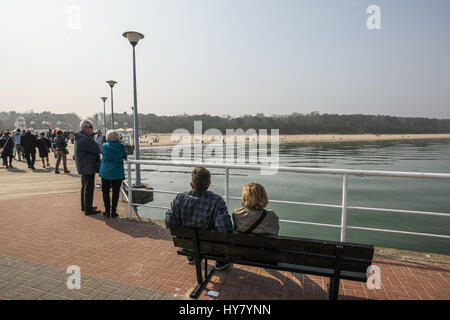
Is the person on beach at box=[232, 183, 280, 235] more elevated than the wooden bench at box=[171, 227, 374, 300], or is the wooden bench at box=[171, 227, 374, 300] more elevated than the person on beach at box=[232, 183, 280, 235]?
the person on beach at box=[232, 183, 280, 235]

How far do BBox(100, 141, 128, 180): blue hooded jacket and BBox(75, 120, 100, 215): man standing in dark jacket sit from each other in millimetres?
383

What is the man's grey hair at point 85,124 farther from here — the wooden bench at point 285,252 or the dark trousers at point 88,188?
the wooden bench at point 285,252

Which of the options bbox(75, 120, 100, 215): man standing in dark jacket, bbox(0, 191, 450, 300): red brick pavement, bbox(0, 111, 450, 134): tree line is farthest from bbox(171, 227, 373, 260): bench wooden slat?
bbox(0, 111, 450, 134): tree line

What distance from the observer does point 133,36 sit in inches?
321

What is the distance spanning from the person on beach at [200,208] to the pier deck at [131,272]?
76cm

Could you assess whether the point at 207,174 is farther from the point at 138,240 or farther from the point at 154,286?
the point at 138,240

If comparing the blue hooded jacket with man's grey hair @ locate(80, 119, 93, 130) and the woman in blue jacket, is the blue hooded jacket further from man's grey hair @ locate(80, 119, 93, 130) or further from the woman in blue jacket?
man's grey hair @ locate(80, 119, 93, 130)

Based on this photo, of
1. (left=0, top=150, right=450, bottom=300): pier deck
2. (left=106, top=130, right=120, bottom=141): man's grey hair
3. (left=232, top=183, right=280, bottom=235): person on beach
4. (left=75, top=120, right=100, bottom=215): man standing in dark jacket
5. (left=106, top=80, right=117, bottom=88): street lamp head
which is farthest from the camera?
(left=106, top=80, right=117, bottom=88): street lamp head

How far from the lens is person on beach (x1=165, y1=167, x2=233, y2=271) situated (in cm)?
275

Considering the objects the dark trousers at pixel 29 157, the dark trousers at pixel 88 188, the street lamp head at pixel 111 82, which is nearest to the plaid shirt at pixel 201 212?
the dark trousers at pixel 88 188

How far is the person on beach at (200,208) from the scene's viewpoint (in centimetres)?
275

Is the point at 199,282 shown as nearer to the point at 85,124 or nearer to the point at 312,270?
the point at 312,270

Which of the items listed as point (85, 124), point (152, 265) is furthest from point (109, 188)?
point (152, 265)
